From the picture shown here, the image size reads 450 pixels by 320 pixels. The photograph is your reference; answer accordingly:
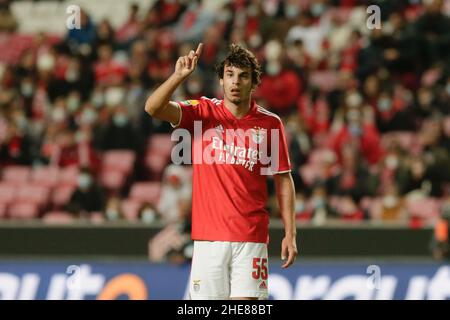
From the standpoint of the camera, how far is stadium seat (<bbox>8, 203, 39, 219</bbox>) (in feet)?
51.7

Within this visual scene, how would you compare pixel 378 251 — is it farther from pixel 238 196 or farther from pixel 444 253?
pixel 238 196

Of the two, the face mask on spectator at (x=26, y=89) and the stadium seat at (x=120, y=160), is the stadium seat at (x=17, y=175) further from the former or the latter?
the face mask on spectator at (x=26, y=89)

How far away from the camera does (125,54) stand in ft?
58.0

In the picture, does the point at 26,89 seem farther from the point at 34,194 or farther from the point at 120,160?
the point at 120,160

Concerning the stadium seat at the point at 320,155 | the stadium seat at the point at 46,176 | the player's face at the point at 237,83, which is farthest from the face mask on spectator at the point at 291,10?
the player's face at the point at 237,83

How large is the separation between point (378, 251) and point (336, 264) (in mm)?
1006

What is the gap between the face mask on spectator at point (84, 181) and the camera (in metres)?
15.0

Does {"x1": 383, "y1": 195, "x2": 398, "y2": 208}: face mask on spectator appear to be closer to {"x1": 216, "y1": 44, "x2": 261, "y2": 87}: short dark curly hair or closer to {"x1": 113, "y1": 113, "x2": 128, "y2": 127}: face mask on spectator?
{"x1": 113, "y1": 113, "x2": 128, "y2": 127}: face mask on spectator

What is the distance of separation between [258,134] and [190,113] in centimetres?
45

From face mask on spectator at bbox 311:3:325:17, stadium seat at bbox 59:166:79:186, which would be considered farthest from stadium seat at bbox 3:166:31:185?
face mask on spectator at bbox 311:3:325:17

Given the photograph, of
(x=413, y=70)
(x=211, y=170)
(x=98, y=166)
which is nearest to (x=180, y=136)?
(x=98, y=166)

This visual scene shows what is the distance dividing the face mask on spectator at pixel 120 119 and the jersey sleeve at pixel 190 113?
8.62 metres

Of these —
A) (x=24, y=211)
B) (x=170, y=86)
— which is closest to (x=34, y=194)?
(x=24, y=211)

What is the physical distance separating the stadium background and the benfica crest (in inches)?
196
